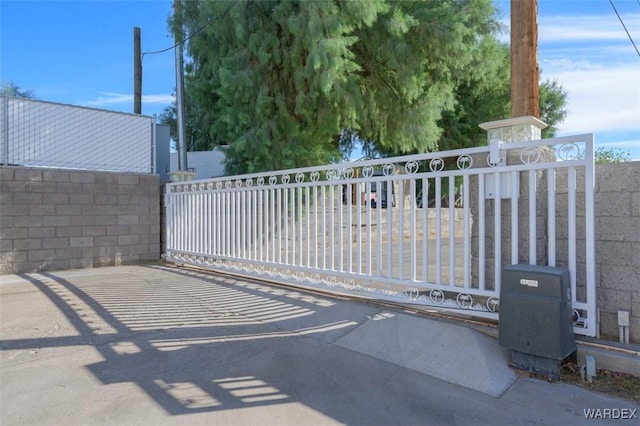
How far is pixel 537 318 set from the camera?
3260 millimetres

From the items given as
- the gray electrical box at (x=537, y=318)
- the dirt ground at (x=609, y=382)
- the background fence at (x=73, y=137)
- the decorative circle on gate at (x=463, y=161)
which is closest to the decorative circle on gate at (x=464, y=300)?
the gray electrical box at (x=537, y=318)

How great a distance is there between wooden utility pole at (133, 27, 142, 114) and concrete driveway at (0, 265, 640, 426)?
44.6 ft

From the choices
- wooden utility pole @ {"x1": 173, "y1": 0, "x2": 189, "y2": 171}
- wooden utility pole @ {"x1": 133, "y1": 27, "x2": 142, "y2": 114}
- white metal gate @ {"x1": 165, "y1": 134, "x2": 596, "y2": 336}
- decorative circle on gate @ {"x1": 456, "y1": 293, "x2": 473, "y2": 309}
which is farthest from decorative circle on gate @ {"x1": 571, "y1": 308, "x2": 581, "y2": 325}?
wooden utility pole @ {"x1": 133, "y1": 27, "x2": 142, "y2": 114}

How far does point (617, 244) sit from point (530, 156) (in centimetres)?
100

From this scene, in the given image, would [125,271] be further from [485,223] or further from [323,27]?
[485,223]

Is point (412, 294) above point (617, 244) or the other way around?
the other way around

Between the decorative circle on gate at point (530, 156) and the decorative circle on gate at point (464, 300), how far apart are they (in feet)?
4.45

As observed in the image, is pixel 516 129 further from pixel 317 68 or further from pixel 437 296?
pixel 317 68

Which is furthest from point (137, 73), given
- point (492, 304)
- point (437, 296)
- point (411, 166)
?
point (492, 304)

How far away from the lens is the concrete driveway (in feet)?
9.00

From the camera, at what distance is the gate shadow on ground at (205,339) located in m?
3.02

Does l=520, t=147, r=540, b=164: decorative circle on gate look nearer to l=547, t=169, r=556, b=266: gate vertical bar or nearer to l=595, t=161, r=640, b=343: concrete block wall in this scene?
l=547, t=169, r=556, b=266: gate vertical bar

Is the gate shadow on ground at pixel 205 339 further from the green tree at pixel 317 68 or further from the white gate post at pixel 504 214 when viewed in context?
the green tree at pixel 317 68

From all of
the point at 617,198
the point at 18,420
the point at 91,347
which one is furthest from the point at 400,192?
the point at 18,420
